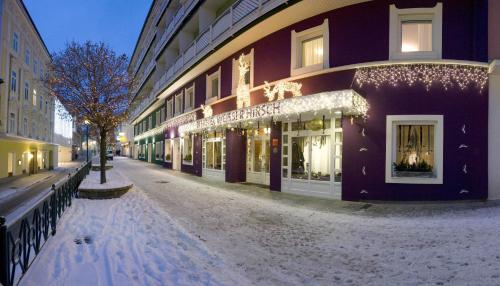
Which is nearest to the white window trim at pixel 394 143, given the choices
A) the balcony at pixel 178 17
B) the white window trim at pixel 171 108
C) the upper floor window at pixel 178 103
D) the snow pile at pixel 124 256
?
the snow pile at pixel 124 256

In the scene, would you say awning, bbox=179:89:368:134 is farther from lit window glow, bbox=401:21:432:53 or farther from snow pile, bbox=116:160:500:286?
snow pile, bbox=116:160:500:286

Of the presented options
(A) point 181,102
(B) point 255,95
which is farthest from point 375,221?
(A) point 181,102

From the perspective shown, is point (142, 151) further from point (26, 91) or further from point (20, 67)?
point (20, 67)

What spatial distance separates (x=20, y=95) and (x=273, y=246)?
2498 centimetres

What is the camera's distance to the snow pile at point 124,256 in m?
3.94

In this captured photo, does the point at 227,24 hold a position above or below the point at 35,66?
below

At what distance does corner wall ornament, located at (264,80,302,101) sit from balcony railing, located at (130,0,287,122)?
2743 millimetres

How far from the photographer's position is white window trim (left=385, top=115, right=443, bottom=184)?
877 centimetres

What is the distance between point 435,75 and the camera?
8859 millimetres

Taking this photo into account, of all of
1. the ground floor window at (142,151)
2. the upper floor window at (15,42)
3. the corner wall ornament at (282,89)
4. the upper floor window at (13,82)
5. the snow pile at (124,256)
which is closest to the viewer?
the snow pile at (124,256)

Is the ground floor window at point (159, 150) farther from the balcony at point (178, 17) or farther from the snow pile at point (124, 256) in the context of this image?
the snow pile at point (124, 256)

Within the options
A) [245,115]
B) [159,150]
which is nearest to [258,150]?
[245,115]

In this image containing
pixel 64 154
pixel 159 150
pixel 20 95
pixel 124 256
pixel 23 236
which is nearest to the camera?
pixel 23 236

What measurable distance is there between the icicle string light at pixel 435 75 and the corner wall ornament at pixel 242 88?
19.3ft
